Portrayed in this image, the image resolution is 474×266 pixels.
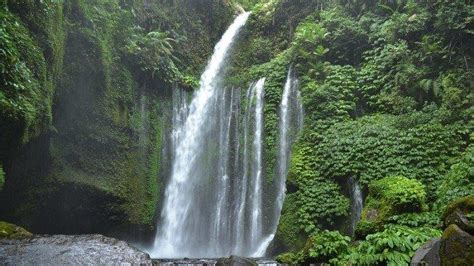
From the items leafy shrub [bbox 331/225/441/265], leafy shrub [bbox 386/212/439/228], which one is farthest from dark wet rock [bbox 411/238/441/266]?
leafy shrub [bbox 386/212/439/228]

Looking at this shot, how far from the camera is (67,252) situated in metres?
6.79

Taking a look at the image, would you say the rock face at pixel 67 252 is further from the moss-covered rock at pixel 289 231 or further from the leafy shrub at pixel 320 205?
the leafy shrub at pixel 320 205

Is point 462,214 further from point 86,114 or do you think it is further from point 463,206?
point 86,114

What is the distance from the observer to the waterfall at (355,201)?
33.0 ft

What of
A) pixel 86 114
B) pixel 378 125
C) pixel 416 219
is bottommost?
pixel 416 219

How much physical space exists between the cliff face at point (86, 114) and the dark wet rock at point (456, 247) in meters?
8.11

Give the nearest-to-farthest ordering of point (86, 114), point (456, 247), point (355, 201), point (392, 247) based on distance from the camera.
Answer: point (456, 247), point (392, 247), point (355, 201), point (86, 114)

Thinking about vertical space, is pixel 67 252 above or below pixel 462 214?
below

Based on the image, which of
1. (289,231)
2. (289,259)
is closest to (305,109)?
(289,231)

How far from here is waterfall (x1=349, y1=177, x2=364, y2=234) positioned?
1007cm

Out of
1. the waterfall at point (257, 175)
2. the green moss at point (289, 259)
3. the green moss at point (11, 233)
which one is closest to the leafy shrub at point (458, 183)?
the green moss at point (289, 259)

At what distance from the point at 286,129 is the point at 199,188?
13.2 feet

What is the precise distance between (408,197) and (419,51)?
6085 mm

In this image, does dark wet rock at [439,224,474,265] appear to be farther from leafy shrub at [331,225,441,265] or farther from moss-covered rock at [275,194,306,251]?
moss-covered rock at [275,194,306,251]
